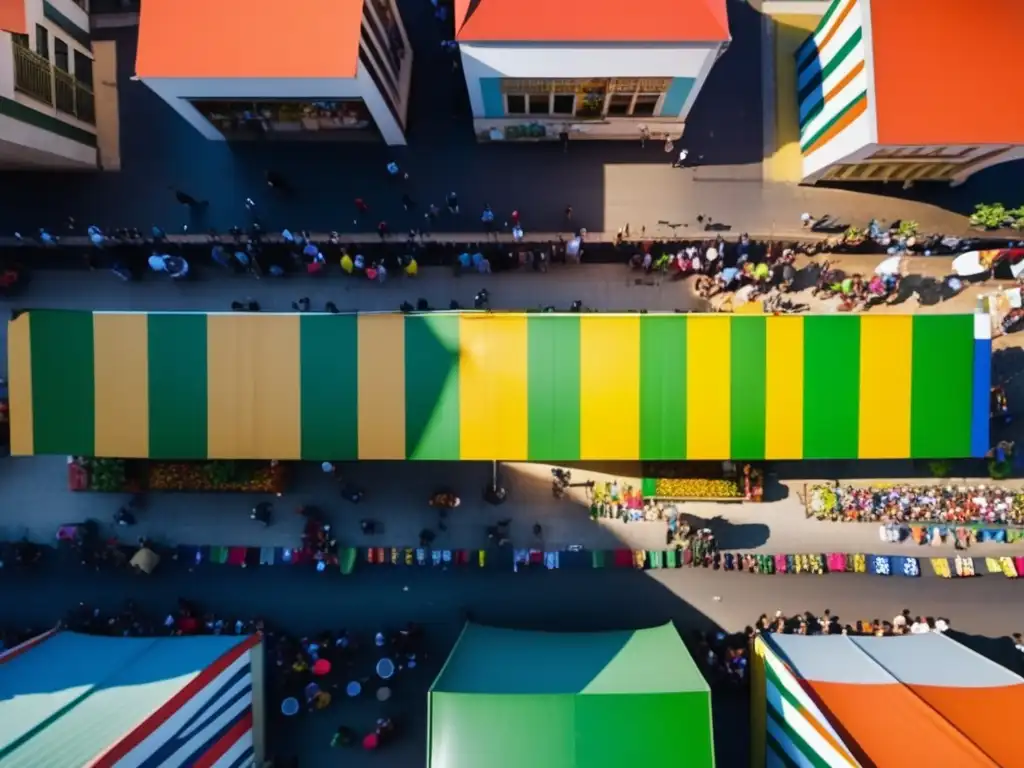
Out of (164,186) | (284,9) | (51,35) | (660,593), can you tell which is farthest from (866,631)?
(51,35)

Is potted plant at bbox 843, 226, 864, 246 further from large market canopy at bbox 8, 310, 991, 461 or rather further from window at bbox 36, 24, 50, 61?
window at bbox 36, 24, 50, 61

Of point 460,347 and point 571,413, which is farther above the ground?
point 460,347

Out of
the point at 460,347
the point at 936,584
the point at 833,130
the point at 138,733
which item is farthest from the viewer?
the point at 936,584

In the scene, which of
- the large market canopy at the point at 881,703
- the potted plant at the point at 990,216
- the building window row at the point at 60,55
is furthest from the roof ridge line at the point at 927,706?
the building window row at the point at 60,55

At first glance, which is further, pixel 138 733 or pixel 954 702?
pixel 954 702

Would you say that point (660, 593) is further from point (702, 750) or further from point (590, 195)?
point (590, 195)

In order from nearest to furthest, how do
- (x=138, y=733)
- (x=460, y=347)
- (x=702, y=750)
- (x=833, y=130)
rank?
1. (x=138, y=733)
2. (x=702, y=750)
3. (x=460, y=347)
4. (x=833, y=130)

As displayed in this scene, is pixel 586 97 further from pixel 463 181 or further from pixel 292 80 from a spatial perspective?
pixel 292 80
